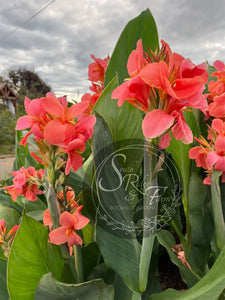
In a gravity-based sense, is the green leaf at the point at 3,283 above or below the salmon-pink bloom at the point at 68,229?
below

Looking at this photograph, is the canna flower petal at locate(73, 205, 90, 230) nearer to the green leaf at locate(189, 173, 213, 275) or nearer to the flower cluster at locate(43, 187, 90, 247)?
the flower cluster at locate(43, 187, 90, 247)

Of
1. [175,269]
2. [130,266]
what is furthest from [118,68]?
[175,269]

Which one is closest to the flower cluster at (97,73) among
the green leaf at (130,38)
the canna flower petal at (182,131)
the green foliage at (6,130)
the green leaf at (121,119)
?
the green leaf at (130,38)

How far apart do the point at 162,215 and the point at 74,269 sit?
0.48ft

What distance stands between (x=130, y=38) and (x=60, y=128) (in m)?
0.27

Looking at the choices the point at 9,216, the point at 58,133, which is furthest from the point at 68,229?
the point at 9,216

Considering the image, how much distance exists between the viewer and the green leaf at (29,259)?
0.94 feet

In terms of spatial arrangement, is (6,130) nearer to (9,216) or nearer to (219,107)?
(9,216)

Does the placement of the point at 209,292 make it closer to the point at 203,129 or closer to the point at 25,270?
the point at 25,270

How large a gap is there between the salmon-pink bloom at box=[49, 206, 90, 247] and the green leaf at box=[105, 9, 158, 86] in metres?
0.26

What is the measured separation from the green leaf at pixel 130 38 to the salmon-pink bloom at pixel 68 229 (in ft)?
0.84

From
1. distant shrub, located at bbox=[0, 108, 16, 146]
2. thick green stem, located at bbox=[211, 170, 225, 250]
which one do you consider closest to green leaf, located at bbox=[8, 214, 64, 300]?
thick green stem, located at bbox=[211, 170, 225, 250]

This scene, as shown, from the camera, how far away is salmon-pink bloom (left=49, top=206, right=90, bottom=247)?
265mm

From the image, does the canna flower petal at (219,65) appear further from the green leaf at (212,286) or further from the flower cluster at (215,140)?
the green leaf at (212,286)
